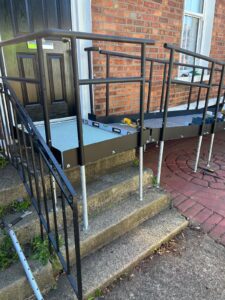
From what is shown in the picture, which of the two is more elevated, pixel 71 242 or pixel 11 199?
pixel 11 199

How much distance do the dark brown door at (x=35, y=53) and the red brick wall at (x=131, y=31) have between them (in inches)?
14.6

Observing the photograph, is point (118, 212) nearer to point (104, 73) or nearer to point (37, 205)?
point (37, 205)

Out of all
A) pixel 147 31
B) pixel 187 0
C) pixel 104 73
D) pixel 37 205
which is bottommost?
pixel 37 205

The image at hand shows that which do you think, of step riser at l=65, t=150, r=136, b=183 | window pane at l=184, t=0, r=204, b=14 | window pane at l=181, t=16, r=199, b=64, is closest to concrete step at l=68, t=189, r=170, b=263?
step riser at l=65, t=150, r=136, b=183

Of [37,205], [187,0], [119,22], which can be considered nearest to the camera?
[37,205]

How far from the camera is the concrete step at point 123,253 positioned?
4.98ft

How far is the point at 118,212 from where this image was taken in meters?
1.98

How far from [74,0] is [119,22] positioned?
65 centimetres

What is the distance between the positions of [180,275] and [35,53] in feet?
8.22

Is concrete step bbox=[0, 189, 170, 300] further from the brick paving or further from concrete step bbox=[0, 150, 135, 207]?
concrete step bbox=[0, 150, 135, 207]

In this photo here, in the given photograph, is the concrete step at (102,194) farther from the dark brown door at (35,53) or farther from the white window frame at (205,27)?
the white window frame at (205,27)

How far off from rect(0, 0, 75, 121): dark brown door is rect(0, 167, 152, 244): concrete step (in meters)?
1.17

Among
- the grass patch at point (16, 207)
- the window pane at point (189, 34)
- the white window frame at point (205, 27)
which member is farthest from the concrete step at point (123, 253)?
the window pane at point (189, 34)

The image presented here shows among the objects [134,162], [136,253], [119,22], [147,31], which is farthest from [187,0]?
[136,253]
